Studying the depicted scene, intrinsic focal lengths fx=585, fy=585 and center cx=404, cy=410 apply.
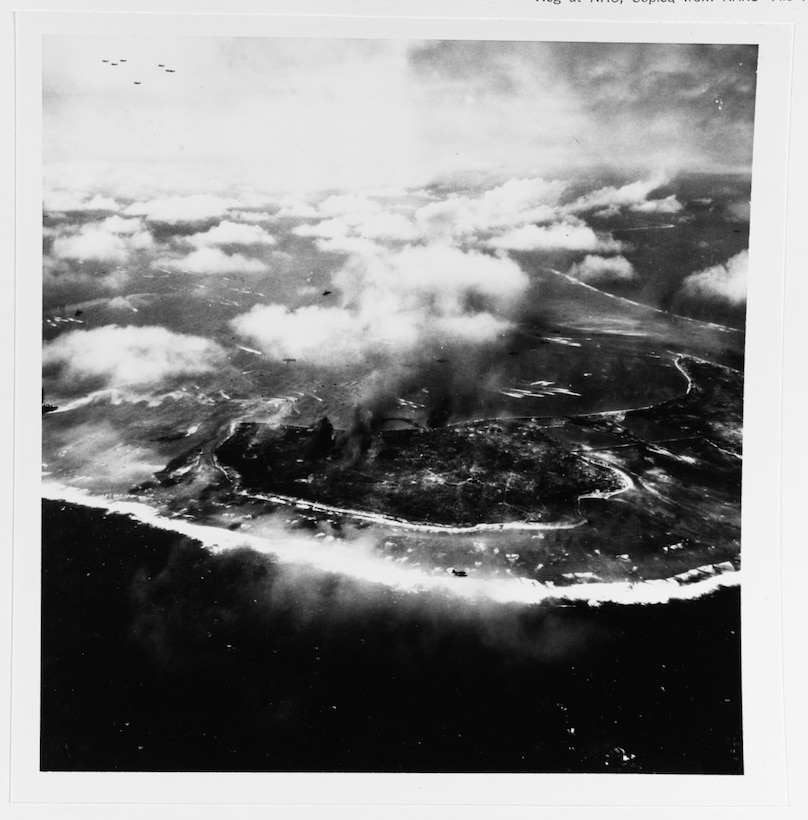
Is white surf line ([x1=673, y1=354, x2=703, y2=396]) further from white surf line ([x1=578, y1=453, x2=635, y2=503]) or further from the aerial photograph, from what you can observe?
white surf line ([x1=578, y1=453, x2=635, y2=503])

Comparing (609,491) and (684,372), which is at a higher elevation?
(684,372)

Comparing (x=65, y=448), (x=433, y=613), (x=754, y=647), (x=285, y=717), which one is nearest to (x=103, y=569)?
(x=65, y=448)

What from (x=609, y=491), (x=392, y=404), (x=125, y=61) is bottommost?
(x=609, y=491)

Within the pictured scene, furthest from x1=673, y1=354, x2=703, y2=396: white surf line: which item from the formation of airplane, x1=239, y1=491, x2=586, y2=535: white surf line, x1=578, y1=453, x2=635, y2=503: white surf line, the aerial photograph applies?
the formation of airplane

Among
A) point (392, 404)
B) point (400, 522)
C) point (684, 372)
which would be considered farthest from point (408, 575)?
point (684, 372)

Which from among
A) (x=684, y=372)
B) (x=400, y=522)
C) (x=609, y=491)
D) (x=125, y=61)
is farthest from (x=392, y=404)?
(x=125, y=61)

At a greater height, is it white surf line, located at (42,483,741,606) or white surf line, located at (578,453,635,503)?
white surf line, located at (578,453,635,503)

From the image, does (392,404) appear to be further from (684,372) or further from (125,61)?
(125,61)
